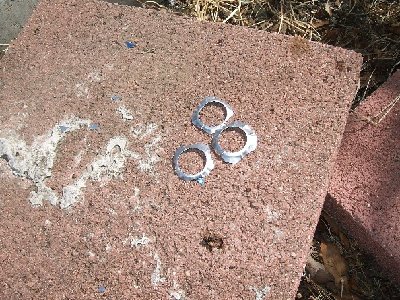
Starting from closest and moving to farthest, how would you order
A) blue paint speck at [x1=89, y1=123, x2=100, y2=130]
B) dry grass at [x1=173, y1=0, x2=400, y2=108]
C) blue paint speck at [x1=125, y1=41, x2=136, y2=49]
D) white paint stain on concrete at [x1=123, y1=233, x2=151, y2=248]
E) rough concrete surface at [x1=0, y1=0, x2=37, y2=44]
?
1. white paint stain on concrete at [x1=123, y1=233, x2=151, y2=248]
2. blue paint speck at [x1=89, y1=123, x2=100, y2=130]
3. blue paint speck at [x1=125, y1=41, x2=136, y2=49]
4. dry grass at [x1=173, y1=0, x2=400, y2=108]
5. rough concrete surface at [x1=0, y1=0, x2=37, y2=44]

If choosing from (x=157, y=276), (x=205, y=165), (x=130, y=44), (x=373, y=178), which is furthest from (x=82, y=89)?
(x=373, y=178)

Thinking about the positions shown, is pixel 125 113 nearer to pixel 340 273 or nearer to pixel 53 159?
pixel 53 159

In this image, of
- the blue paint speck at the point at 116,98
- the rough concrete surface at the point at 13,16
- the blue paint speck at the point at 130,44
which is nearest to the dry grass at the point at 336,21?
the blue paint speck at the point at 130,44

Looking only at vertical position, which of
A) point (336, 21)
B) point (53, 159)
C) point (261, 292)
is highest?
point (336, 21)

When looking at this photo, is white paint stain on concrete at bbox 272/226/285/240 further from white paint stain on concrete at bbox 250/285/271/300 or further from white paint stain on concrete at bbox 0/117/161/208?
white paint stain on concrete at bbox 0/117/161/208

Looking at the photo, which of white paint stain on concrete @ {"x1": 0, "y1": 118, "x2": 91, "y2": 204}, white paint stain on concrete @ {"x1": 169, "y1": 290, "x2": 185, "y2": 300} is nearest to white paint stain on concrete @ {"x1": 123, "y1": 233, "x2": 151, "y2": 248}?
white paint stain on concrete @ {"x1": 169, "y1": 290, "x2": 185, "y2": 300}

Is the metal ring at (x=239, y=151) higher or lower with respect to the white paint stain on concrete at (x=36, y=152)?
higher

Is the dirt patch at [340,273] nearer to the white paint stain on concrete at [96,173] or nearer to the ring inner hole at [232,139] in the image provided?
the ring inner hole at [232,139]
